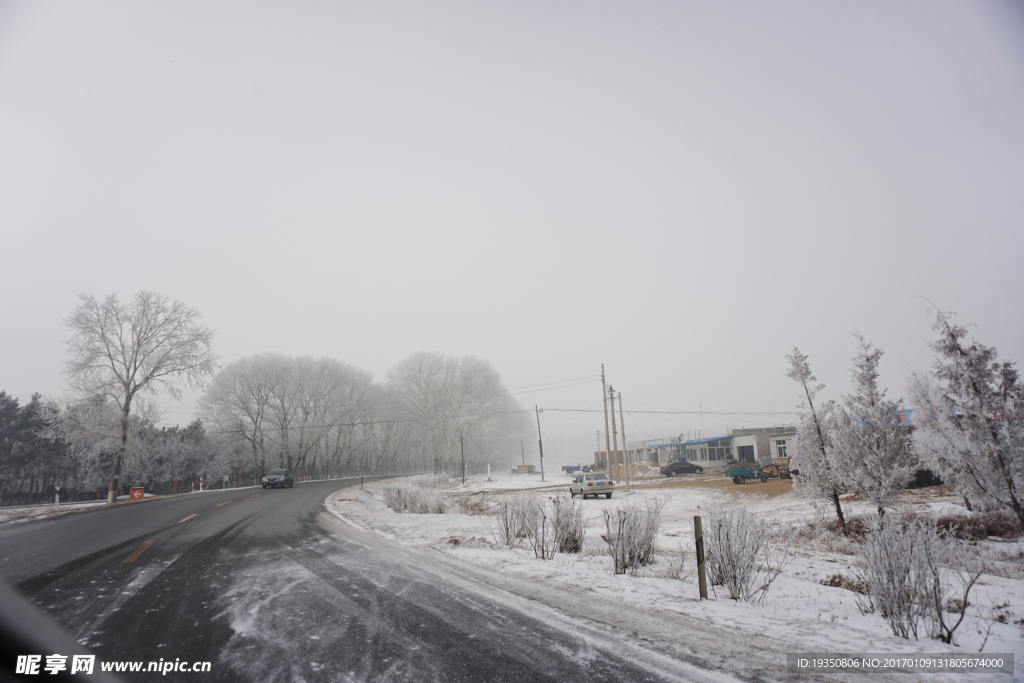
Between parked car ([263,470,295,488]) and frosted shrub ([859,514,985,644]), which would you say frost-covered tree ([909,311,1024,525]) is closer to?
frosted shrub ([859,514,985,644])

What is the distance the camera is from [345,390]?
71.0 m

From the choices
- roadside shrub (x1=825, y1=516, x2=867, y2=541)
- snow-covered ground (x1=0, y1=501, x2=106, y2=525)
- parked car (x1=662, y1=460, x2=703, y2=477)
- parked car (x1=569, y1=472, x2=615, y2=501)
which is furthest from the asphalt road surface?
parked car (x1=662, y1=460, x2=703, y2=477)

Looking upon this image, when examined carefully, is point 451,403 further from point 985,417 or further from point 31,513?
point 985,417

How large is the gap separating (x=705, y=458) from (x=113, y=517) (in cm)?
6761

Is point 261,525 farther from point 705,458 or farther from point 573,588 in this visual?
point 705,458

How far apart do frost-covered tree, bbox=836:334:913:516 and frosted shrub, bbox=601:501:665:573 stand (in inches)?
354

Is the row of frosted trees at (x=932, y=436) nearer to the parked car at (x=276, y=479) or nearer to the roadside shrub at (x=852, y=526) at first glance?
the roadside shrub at (x=852, y=526)

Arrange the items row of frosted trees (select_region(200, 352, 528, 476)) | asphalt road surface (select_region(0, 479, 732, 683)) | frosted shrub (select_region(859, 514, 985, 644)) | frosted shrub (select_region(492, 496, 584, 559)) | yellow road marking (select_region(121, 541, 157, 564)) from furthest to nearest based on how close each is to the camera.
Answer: row of frosted trees (select_region(200, 352, 528, 476)) < frosted shrub (select_region(492, 496, 584, 559)) < yellow road marking (select_region(121, 541, 157, 564)) < frosted shrub (select_region(859, 514, 985, 644)) < asphalt road surface (select_region(0, 479, 732, 683))

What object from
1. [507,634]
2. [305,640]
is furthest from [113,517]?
[507,634]

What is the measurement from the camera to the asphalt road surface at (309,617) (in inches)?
183

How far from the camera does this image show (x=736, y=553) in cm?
757

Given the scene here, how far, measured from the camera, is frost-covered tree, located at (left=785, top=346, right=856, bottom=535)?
1512 cm

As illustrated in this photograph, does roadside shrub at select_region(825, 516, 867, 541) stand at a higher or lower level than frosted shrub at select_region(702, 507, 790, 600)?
lower

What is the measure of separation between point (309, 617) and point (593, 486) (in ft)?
87.3
